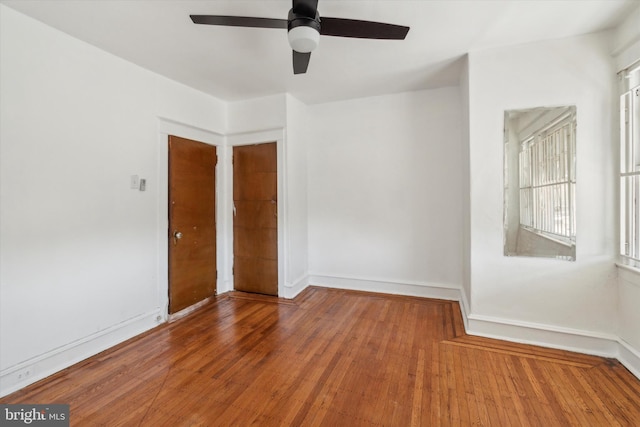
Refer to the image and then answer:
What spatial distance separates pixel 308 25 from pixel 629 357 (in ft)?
11.1

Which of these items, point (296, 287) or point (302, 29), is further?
point (296, 287)

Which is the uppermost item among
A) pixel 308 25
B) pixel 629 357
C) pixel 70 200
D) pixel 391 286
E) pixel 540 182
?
pixel 308 25

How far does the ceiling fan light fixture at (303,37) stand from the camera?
1.73 m

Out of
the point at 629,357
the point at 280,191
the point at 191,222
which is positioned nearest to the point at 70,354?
the point at 191,222

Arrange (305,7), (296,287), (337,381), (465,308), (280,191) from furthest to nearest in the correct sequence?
(296,287)
(280,191)
(465,308)
(337,381)
(305,7)

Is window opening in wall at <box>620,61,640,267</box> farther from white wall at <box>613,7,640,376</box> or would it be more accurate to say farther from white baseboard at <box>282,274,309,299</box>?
white baseboard at <box>282,274,309,299</box>

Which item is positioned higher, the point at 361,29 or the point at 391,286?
the point at 361,29

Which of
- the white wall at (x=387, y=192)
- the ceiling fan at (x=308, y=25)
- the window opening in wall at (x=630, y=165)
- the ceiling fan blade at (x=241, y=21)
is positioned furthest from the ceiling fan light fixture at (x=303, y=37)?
the window opening in wall at (x=630, y=165)

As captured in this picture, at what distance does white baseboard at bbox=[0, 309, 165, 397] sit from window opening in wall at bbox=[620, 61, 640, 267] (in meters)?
4.37

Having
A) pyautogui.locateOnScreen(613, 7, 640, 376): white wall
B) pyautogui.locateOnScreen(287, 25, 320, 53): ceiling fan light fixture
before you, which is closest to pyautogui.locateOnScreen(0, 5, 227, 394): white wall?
pyautogui.locateOnScreen(287, 25, 320, 53): ceiling fan light fixture

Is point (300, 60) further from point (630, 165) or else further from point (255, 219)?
point (630, 165)

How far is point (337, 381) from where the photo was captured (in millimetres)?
2045

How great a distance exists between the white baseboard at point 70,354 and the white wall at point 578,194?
334 centimetres

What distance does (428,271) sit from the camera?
367 centimetres
